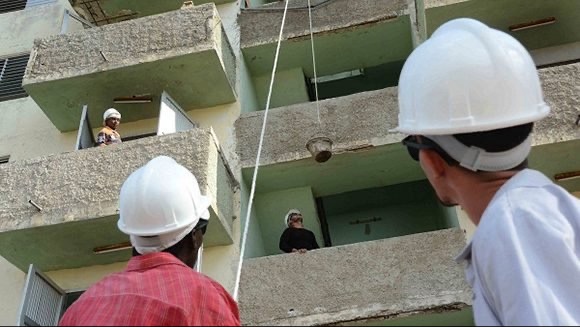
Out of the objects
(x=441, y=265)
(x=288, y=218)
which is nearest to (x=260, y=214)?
(x=288, y=218)

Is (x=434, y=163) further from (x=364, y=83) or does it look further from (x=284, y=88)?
(x=364, y=83)

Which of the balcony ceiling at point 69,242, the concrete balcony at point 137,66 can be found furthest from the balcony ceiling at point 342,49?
the balcony ceiling at point 69,242

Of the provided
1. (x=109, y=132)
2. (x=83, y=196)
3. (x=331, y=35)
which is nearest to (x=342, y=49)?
(x=331, y=35)

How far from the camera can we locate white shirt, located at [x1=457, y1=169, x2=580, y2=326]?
5.41 feet

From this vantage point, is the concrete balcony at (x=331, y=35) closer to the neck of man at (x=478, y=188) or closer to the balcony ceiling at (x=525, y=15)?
the balcony ceiling at (x=525, y=15)

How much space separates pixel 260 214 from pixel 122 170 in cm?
211

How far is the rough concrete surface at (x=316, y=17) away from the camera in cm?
974

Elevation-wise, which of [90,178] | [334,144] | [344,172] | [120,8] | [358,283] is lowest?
[358,283]

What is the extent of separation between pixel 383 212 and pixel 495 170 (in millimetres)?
8504

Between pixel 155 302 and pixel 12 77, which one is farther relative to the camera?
pixel 12 77

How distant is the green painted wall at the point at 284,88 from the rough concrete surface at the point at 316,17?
2.13ft

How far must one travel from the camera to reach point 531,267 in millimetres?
1699

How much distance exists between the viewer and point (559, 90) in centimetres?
744

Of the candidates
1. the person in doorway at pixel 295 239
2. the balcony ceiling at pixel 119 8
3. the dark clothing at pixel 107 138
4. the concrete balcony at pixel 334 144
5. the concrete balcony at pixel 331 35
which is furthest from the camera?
the balcony ceiling at pixel 119 8
